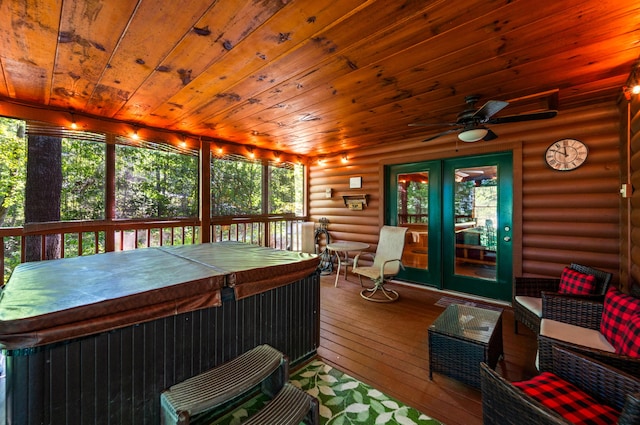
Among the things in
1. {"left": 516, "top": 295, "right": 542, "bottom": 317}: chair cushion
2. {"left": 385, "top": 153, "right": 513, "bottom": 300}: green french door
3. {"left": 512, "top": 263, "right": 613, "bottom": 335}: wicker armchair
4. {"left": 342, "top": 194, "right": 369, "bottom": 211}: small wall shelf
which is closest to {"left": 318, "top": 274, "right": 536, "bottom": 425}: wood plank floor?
{"left": 512, "top": 263, "right": 613, "bottom": 335}: wicker armchair

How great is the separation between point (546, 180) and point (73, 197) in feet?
20.4

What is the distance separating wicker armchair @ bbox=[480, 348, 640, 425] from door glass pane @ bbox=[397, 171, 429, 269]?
3.22 metres

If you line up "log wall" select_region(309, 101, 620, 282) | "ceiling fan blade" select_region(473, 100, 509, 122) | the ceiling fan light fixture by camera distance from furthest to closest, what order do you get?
"log wall" select_region(309, 101, 620, 282) → the ceiling fan light fixture → "ceiling fan blade" select_region(473, 100, 509, 122)

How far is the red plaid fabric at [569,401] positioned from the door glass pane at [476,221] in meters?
2.83

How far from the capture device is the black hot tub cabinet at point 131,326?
1.19 m

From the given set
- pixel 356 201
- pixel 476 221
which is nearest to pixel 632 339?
pixel 476 221

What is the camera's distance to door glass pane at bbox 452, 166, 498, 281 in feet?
12.8

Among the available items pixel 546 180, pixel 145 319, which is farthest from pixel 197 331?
pixel 546 180

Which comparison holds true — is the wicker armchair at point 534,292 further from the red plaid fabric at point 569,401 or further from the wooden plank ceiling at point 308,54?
the wooden plank ceiling at point 308,54

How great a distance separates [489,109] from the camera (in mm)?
2311

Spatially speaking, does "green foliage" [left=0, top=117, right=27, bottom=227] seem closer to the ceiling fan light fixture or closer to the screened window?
the screened window

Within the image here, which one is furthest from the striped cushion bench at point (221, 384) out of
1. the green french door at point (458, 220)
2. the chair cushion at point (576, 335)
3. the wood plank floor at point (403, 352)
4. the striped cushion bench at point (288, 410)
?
the green french door at point (458, 220)

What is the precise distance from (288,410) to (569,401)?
1.37 meters

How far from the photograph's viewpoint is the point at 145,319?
4.83 ft
